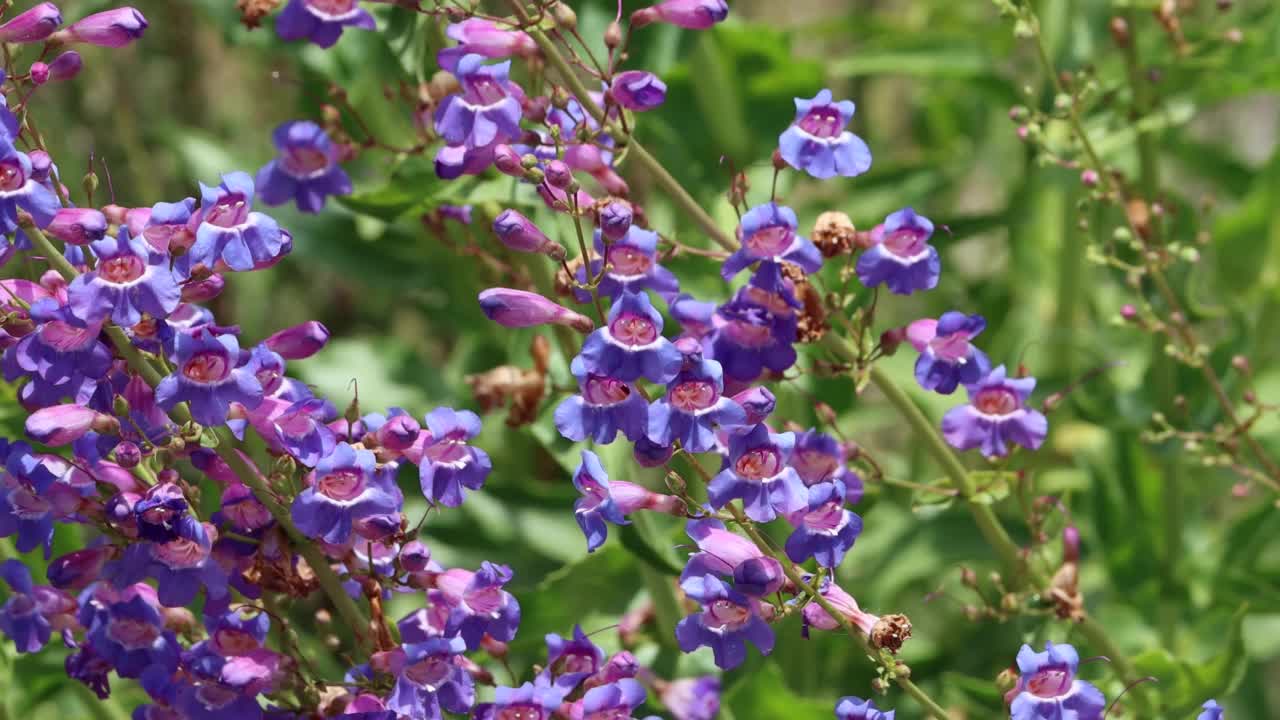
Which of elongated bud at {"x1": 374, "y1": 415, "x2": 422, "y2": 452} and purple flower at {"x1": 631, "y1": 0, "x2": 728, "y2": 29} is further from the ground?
purple flower at {"x1": 631, "y1": 0, "x2": 728, "y2": 29}

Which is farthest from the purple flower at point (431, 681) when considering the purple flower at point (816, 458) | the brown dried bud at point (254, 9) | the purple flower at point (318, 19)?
the brown dried bud at point (254, 9)

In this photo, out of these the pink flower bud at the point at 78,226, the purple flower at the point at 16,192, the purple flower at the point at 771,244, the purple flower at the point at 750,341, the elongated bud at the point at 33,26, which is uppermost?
the elongated bud at the point at 33,26

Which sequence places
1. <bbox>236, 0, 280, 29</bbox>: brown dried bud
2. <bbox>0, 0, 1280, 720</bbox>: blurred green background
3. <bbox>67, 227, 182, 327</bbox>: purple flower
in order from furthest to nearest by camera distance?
<bbox>0, 0, 1280, 720</bbox>: blurred green background → <bbox>236, 0, 280, 29</bbox>: brown dried bud → <bbox>67, 227, 182, 327</bbox>: purple flower

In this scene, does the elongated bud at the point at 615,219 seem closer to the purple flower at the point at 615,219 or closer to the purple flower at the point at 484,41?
the purple flower at the point at 615,219

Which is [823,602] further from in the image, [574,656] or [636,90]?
[636,90]

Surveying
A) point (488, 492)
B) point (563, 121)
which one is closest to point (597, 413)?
point (563, 121)

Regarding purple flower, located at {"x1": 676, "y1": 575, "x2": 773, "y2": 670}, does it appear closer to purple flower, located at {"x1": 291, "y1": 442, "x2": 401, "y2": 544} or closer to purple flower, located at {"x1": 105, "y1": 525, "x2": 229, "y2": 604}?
purple flower, located at {"x1": 291, "y1": 442, "x2": 401, "y2": 544}

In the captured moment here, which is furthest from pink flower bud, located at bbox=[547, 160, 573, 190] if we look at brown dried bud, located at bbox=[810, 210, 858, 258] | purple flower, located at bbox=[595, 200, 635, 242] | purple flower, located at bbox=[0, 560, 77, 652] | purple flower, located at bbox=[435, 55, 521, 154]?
purple flower, located at bbox=[0, 560, 77, 652]
